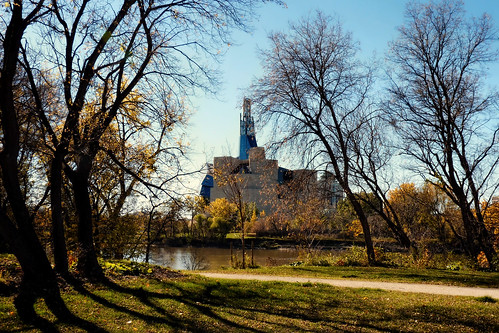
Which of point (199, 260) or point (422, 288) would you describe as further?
point (199, 260)

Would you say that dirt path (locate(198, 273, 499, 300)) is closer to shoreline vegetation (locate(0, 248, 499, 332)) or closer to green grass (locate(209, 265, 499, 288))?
green grass (locate(209, 265, 499, 288))

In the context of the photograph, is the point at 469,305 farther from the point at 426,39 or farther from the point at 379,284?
the point at 426,39

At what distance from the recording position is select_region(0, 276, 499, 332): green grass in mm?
5969

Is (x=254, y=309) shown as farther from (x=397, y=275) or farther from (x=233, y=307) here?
(x=397, y=275)

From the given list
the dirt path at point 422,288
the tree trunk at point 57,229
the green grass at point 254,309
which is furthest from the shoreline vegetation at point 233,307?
the dirt path at point 422,288

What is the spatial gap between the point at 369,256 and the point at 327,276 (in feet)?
14.7

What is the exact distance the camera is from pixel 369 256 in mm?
15906

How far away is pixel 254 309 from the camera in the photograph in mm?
7121

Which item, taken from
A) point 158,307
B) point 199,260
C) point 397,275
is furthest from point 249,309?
point 199,260

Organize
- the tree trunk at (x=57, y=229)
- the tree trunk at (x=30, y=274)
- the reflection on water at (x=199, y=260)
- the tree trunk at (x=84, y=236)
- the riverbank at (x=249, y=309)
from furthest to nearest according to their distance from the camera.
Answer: the reflection on water at (x=199, y=260) < the tree trunk at (x=84, y=236) < the tree trunk at (x=57, y=229) < the tree trunk at (x=30, y=274) < the riverbank at (x=249, y=309)

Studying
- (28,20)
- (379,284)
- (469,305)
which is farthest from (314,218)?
(28,20)

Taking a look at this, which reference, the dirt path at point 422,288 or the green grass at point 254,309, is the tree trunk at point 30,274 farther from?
the dirt path at point 422,288

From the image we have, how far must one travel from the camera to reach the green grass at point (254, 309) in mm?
5969

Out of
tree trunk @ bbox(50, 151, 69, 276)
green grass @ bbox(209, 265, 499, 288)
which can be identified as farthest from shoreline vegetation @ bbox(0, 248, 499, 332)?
green grass @ bbox(209, 265, 499, 288)
